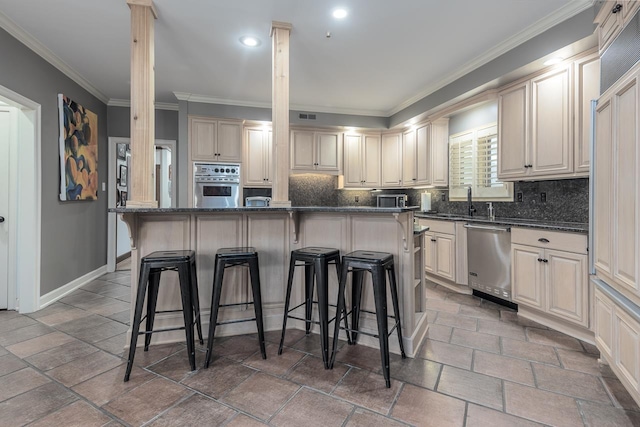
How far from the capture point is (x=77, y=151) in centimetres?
380

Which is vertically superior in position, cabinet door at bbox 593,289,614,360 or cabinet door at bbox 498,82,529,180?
cabinet door at bbox 498,82,529,180

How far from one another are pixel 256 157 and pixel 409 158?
8.25 ft

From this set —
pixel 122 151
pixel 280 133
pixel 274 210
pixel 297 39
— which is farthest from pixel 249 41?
pixel 122 151

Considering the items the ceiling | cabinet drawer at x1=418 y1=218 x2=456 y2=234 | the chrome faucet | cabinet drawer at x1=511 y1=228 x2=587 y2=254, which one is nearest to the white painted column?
the ceiling

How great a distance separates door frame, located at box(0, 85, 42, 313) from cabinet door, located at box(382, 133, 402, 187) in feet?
15.2

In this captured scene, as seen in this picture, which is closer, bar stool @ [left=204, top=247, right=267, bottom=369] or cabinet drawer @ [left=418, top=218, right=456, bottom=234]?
bar stool @ [left=204, top=247, right=267, bottom=369]

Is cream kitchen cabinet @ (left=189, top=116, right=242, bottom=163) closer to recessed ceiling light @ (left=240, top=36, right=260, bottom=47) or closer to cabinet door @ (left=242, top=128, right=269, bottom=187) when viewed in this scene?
cabinet door @ (left=242, top=128, right=269, bottom=187)

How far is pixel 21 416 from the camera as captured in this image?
156 cm

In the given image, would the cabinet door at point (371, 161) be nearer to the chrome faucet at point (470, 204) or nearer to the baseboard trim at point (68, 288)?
the chrome faucet at point (470, 204)

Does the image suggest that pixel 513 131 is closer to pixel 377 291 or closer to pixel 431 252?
Result: pixel 431 252

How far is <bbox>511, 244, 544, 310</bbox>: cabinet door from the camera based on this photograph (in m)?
2.71

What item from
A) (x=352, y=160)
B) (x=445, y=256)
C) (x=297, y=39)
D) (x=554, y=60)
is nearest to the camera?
(x=554, y=60)

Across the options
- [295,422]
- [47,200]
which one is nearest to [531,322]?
[295,422]

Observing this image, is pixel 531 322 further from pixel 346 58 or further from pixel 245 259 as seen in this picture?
pixel 346 58
